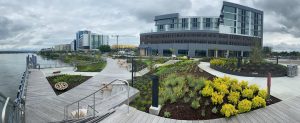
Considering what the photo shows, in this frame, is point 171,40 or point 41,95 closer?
point 41,95

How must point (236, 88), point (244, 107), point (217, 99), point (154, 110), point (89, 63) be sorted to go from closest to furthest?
point (244, 107)
point (154, 110)
point (217, 99)
point (236, 88)
point (89, 63)

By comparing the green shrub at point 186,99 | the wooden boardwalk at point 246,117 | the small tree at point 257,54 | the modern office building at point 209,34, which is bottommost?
A: the wooden boardwalk at point 246,117

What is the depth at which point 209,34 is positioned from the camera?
77.4 metres

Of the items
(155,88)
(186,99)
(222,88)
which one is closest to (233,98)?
(222,88)

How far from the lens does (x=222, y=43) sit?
3110 inches

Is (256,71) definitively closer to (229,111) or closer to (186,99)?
(186,99)

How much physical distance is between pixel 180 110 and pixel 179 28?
79225mm

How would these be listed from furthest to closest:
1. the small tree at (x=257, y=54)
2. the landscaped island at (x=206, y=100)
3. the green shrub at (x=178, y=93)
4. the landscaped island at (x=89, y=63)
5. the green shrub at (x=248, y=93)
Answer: the landscaped island at (x=89, y=63), the small tree at (x=257, y=54), the green shrub at (x=178, y=93), the green shrub at (x=248, y=93), the landscaped island at (x=206, y=100)

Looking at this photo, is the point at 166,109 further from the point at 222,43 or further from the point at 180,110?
the point at 222,43

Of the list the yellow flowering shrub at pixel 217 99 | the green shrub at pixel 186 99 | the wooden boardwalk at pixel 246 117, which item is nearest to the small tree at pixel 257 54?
the wooden boardwalk at pixel 246 117

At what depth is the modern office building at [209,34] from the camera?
7806 cm

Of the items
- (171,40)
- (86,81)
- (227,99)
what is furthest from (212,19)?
(227,99)

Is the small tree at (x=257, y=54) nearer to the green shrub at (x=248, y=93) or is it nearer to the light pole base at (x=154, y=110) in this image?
the green shrub at (x=248, y=93)

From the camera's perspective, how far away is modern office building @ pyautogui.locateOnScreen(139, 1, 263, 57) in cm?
7806
